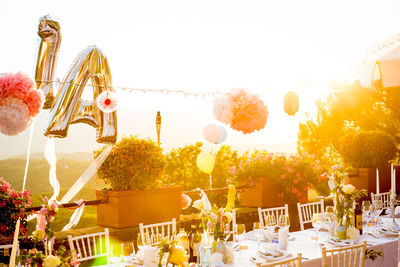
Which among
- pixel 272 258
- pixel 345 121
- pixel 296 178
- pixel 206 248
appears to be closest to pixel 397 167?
pixel 296 178

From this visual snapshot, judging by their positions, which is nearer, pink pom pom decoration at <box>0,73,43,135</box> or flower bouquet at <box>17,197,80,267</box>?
flower bouquet at <box>17,197,80,267</box>

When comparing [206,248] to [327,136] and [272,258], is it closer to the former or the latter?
[272,258]

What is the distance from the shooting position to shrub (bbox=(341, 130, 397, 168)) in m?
8.46

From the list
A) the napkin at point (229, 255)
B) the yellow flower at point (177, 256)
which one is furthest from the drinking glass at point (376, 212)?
the yellow flower at point (177, 256)

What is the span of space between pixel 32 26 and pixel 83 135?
11778 mm

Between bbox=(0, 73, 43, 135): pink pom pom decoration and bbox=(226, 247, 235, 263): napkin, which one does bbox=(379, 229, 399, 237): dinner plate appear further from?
bbox=(0, 73, 43, 135): pink pom pom decoration

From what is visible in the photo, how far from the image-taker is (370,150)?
8539 mm

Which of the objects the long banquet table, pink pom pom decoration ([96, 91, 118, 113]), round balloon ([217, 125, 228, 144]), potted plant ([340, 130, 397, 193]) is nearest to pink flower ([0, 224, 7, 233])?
pink pom pom decoration ([96, 91, 118, 113])

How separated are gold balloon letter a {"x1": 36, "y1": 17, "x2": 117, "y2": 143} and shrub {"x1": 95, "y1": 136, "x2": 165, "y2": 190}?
81 centimetres

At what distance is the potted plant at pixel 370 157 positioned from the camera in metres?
8.39

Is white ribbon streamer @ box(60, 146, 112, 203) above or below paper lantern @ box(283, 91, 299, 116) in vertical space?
below

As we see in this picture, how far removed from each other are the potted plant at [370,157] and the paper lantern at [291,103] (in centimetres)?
325

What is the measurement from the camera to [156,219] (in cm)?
518

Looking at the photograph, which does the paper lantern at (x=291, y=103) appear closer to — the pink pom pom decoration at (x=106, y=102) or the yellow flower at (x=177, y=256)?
the pink pom pom decoration at (x=106, y=102)
